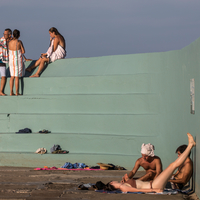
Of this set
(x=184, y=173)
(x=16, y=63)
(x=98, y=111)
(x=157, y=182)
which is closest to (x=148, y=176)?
(x=157, y=182)

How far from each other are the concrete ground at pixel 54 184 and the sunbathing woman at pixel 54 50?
10.5 feet

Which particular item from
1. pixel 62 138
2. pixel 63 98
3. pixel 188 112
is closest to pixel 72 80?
pixel 63 98

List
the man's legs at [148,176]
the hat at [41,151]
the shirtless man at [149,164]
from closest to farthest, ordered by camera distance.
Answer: the shirtless man at [149,164] → the man's legs at [148,176] → the hat at [41,151]

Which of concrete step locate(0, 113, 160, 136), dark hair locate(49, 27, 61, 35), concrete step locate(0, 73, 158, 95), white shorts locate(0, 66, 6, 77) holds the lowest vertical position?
concrete step locate(0, 113, 160, 136)

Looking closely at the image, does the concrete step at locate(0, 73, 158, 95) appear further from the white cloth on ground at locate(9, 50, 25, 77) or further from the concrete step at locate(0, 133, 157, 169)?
the concrete step at locate(0, 133, 157, 169)

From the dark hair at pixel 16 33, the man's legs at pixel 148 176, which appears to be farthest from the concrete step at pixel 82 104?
the man's legs at pixel 148 176

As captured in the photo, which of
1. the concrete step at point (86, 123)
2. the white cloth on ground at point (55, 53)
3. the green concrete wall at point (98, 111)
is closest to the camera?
the green concrete wall at point (98, 111)

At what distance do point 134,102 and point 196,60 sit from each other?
3.15m

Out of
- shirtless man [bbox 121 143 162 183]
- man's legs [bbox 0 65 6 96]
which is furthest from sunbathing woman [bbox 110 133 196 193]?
man's legs [bbox 0 65 6 96]

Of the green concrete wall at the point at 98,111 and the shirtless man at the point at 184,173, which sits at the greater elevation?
the green concrete wall at the point at 98,111

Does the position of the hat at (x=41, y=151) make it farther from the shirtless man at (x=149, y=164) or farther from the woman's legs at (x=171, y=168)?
the woman's legs at (x=171, y=168)

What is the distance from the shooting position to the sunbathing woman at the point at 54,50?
10.7 meters

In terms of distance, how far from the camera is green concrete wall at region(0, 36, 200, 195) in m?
8.91

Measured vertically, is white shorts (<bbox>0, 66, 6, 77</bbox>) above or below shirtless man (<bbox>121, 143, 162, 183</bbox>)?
above
